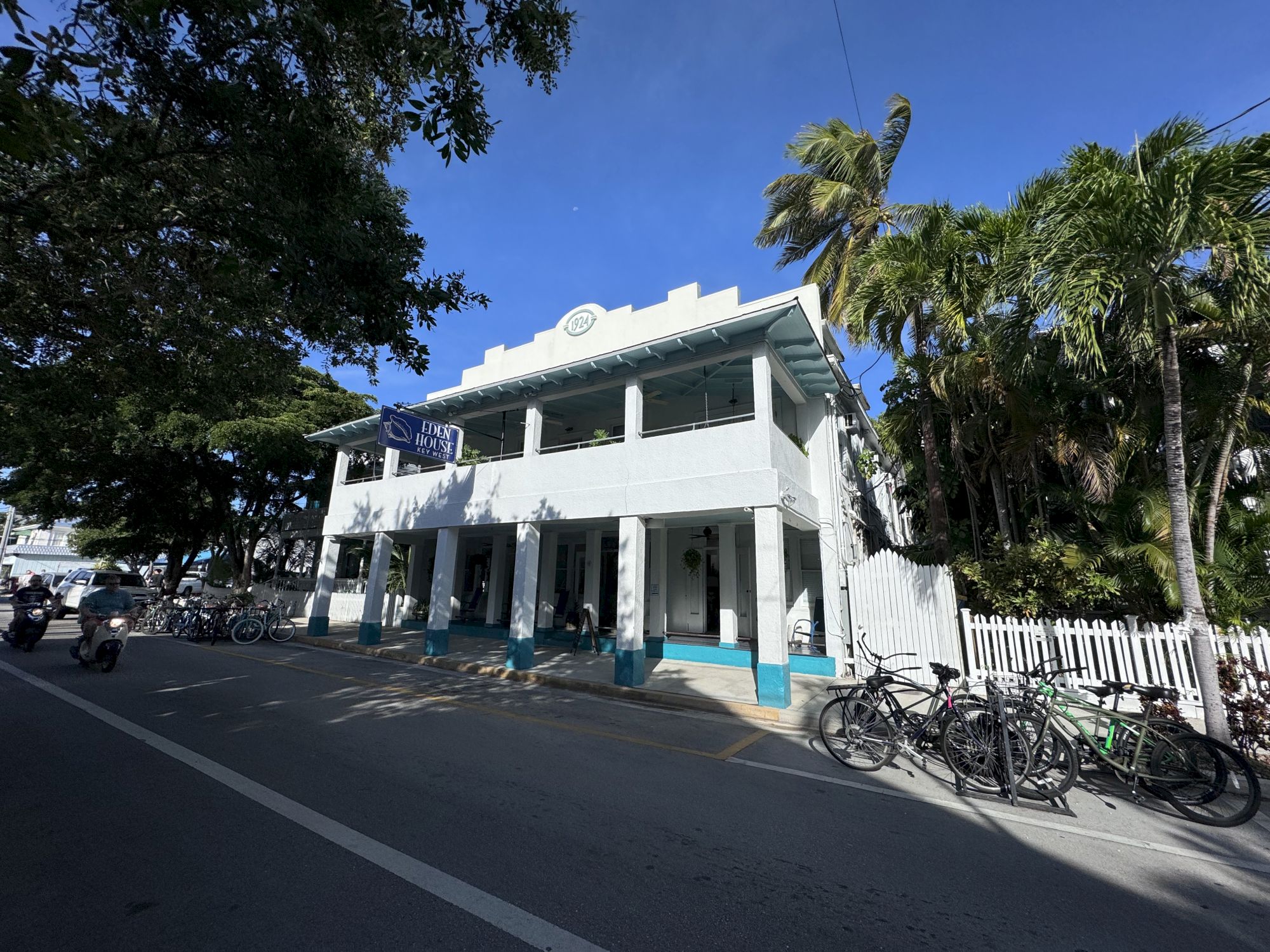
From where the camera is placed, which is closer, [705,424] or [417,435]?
[705,424]

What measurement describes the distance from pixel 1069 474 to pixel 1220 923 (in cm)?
891

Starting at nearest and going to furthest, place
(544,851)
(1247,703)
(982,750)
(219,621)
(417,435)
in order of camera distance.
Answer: (544,851)
(982,750)
(1247,703)
(417,435)
(219,621)

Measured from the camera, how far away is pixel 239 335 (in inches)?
300

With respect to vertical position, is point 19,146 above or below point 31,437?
below

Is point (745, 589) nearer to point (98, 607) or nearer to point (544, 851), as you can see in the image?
point (544, 851)

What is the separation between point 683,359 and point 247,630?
1362 cm

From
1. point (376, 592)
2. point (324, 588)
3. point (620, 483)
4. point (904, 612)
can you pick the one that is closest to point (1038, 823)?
point (904, 612)

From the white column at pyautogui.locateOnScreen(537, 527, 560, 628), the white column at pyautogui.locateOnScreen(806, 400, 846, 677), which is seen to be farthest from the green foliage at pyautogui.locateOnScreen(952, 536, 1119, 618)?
the white column at pyautogui.locateOnScreen(537, 527, 560, 628)

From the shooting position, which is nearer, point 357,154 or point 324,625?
point 357,154

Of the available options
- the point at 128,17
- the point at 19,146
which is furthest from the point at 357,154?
the point at 19,146

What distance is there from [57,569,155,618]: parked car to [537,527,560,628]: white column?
12.4 metres

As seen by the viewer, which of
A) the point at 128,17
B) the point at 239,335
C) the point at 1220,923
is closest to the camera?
the point at 1220,923

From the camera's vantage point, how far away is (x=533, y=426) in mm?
12750

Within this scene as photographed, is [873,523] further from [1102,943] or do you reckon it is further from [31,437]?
[31,437]
